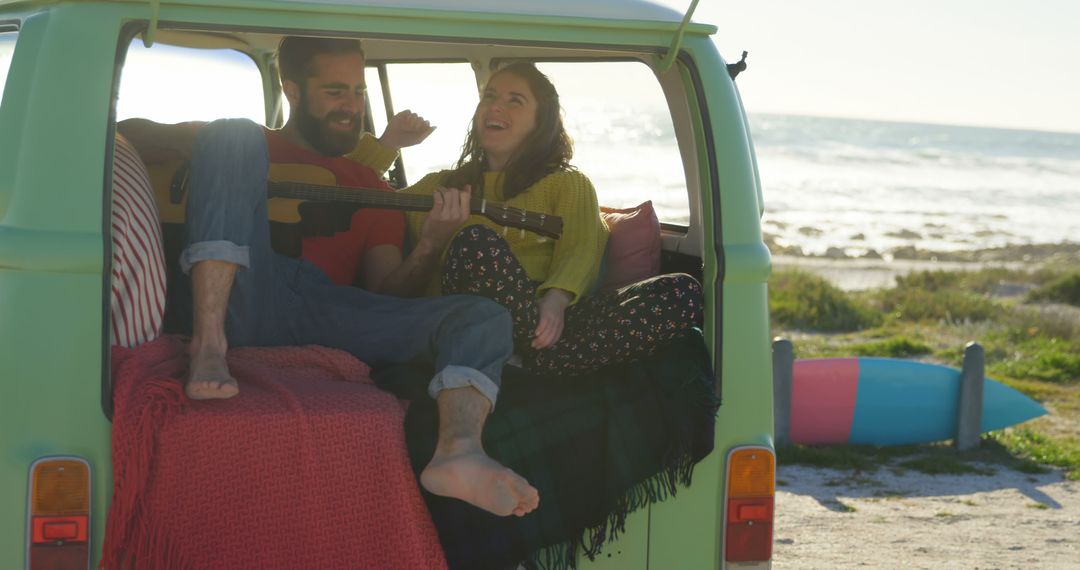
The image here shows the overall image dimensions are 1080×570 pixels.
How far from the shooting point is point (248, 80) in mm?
5426

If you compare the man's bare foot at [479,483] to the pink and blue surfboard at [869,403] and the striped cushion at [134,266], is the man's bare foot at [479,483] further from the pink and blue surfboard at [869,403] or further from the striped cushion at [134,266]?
the pink and blue surfboard at [869,403]

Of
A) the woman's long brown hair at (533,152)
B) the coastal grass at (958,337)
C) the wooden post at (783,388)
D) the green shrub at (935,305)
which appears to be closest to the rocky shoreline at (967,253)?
the coastal grass at (958,337)

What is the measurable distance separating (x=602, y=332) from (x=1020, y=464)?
446 cm

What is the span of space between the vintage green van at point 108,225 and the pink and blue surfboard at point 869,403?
3.41 m

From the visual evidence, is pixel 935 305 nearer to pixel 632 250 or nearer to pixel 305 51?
pixel 632 250

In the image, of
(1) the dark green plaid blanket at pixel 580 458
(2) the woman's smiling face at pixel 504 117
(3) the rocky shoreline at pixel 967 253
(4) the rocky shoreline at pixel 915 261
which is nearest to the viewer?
(1) the dark green plaid blanket at pixel 580 458

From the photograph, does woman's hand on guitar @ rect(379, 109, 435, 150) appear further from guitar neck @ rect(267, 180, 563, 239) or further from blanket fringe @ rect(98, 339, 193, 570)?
blanket fringe @ rect(98, 339, 193, 570)

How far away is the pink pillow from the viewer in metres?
3.60

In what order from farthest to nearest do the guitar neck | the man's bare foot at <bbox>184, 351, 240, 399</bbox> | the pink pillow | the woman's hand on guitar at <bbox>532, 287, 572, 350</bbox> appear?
the pink pillow, the guitar neck, the woman's hand on guitar at <bbox>532, 287, 572, 350</bbox>, the man's bare foot at <bbox>184, 351, 240, 399</bbox>

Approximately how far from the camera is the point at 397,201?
3230 millimetres

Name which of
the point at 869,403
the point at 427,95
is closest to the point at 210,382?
the point at 427,95

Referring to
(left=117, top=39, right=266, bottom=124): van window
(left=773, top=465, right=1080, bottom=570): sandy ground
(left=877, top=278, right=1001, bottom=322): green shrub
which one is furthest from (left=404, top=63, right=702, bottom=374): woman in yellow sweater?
(left=877, top=278, right=1001, bottom=322): green shrub

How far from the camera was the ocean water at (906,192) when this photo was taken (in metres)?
27.8

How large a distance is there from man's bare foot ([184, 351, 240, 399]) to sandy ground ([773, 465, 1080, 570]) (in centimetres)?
299
